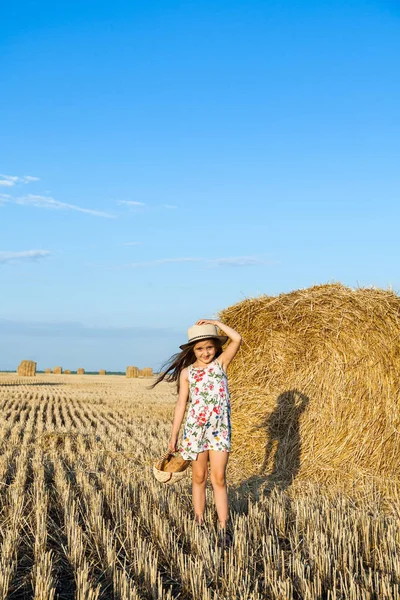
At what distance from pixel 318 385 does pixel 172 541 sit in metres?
3.51

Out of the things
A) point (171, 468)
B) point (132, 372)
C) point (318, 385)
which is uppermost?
point (132, 372)

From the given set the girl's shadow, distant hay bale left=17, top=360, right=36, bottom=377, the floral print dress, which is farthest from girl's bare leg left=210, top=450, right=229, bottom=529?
distant hay bale left=17, top=360, right=36, bottom=377

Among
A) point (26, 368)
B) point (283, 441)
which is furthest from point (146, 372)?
point (283, 441)

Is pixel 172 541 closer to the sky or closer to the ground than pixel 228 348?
closer to the ground

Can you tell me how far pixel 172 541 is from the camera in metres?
4.23

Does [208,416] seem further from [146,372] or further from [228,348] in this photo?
[146,372]

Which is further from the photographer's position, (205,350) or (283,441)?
(283,441)

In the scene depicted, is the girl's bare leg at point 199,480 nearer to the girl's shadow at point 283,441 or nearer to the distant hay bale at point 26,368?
the girl's shadow at point 283,441

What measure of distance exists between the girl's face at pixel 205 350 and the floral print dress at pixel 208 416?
6cm

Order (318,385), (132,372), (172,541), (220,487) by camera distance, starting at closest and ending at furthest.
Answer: (172,541) < (220,487) < (318,385) < (132,372)

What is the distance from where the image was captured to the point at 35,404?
17766 mm

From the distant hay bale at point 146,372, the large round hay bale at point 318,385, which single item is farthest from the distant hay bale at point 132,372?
the large round hay bale at point 318,385

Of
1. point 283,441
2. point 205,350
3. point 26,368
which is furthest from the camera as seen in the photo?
point 26,368

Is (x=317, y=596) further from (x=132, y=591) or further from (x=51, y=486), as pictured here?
(x=51, y=486)
